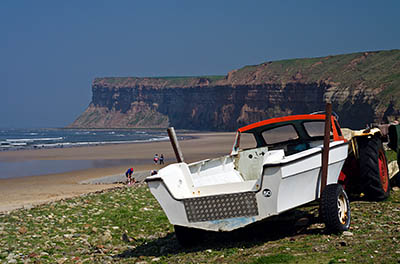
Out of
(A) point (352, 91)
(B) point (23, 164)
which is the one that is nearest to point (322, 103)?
(A) point (352, 91)

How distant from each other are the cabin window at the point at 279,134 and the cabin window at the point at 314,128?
11.4 inches

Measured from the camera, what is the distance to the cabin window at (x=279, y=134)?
1179 centimetres

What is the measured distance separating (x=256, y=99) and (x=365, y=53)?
29.5 metres

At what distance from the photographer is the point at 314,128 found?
1179 cm

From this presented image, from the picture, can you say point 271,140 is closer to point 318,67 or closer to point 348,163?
point 348,163

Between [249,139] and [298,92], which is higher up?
[298,92]

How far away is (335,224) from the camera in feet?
27.5

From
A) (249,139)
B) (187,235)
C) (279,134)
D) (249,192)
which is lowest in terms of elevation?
(187,235)

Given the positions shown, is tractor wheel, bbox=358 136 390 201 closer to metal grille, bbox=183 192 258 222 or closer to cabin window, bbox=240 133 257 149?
cabin window, bbox=240 133 257 149

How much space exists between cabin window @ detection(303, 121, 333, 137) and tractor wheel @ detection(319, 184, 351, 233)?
9.15 ft

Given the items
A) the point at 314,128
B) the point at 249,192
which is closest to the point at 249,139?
the point at 314,128

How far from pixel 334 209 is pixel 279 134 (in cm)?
374

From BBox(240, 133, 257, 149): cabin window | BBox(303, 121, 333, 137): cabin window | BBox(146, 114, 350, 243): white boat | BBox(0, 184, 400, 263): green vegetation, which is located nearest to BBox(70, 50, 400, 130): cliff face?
BBox(240, 133, 257, 149): cabin window

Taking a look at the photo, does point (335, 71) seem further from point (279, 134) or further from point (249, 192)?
point (249, 192)
